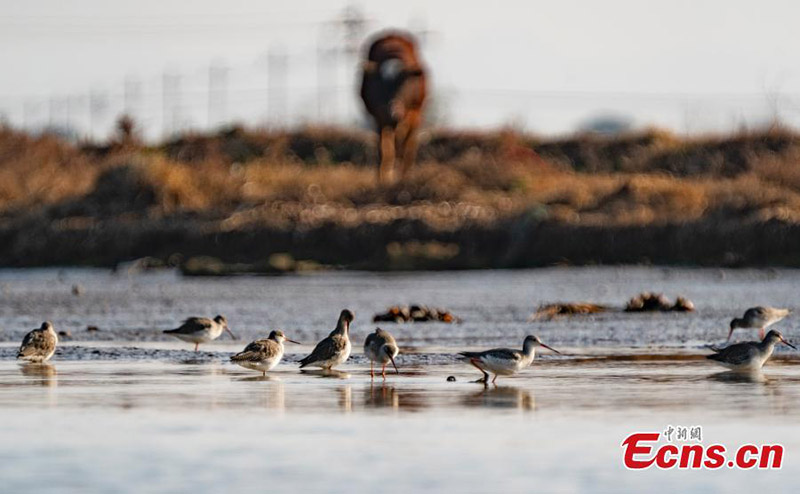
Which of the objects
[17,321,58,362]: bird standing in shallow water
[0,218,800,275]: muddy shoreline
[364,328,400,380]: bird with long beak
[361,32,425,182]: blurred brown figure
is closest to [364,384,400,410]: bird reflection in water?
[364,328,400,380]: bird with long beak

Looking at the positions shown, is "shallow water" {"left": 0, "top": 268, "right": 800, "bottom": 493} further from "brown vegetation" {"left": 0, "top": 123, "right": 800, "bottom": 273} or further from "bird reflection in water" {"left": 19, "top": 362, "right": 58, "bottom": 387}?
"brown vegetation" {"left": 0, "top": 123, "right": 800, "bottom": 273}

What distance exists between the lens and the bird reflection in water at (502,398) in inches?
535

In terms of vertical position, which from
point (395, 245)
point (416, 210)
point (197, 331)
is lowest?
point (197, 331)

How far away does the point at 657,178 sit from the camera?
48.1 meters

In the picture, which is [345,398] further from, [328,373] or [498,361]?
[328,373]

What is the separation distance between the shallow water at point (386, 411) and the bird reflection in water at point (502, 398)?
0.06 ft

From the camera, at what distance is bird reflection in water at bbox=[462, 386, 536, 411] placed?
44.6ft

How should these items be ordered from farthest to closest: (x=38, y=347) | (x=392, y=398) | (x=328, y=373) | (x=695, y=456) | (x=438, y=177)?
(x=438, y=177), (x=38, y=347), (x=328, y=373), (x=392, y=398), (x=695, y=456)

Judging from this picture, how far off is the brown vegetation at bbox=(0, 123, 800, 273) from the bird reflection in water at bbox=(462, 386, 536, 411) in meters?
24.3

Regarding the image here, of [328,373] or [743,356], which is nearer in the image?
[743,356]

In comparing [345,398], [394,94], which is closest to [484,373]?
[345,398]

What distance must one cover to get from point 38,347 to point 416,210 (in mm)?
27347

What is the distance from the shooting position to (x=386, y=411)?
1322cm

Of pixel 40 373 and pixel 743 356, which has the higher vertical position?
pixel 743 356
